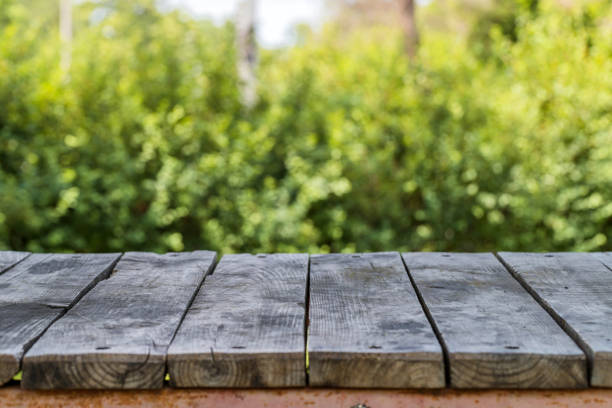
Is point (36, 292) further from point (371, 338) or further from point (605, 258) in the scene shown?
point (605, 258)

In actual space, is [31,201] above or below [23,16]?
below

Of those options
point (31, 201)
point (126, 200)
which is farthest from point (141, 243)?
point (31, 201)

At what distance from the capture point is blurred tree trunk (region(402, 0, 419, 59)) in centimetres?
970

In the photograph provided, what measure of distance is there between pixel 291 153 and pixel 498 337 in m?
4.32

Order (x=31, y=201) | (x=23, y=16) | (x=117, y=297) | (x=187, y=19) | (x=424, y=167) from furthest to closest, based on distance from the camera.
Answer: (x=187, y=19) → (x=23, y=16) → (x=424, y=167) → (x=31, y=201) → (x=117, y=297)

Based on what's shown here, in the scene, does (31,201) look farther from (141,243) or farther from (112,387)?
(112,387)

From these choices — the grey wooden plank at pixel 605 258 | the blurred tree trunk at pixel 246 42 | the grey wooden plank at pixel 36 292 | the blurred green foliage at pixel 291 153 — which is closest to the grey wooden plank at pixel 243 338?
the grey wooden plank at pixel 36 292

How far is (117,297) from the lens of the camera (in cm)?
172

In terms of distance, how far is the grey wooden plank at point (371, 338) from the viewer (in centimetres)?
135

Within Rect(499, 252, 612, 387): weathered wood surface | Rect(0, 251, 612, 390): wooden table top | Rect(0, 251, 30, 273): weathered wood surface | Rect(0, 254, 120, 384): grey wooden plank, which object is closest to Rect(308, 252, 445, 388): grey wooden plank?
Rect(0, 251, 612, 390): wooden table top

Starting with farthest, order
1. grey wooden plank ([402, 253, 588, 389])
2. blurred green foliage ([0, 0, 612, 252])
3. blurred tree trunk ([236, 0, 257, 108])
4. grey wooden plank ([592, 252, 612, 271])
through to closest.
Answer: blurred tree trunk ([236, 0, 257, 108]) < blurred green foliage ([0, 0, 612, 252]) < grey wooden plank ([592, 252, 612, 271]) < grey wooden plank ([402, 253, 588, 389])

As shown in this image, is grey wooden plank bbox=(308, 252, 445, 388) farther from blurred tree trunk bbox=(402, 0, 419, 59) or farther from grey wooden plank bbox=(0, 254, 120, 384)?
blurred tree trunk bbox=(402, 0, 419, 59)

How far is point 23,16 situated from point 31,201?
2.38 metres

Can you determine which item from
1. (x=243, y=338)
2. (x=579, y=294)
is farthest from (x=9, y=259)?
(x=579, y=294)
